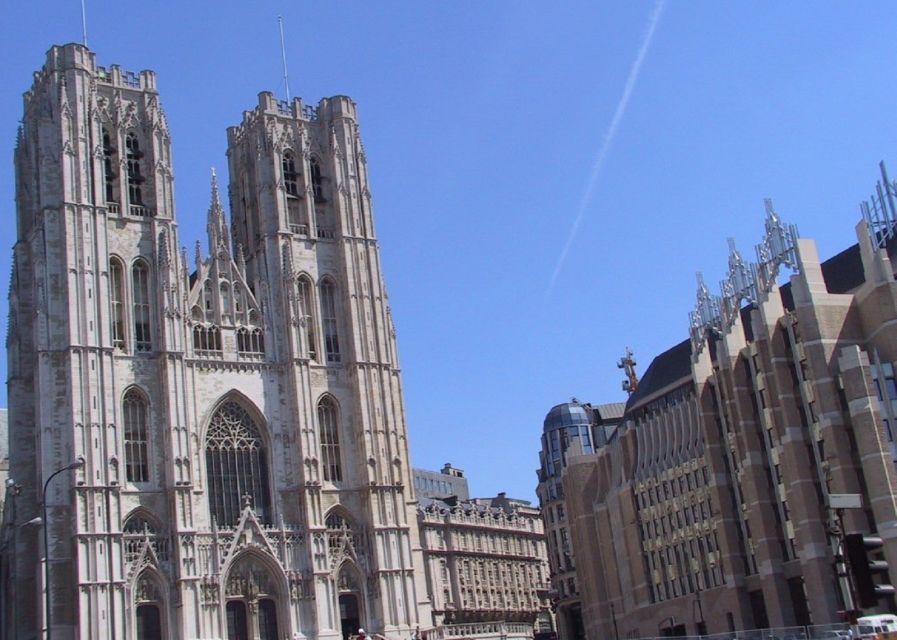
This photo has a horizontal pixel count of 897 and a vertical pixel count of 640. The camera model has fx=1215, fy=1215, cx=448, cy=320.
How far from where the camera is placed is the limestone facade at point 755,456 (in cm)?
5622

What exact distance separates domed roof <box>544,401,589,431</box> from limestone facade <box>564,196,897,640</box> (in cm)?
1939

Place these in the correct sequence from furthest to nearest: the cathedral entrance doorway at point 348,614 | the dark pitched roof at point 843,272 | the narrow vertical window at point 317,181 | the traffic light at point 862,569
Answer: the narrow vertical window at point 317,181 < the cathedral entrance doorway at point 348,614 < the dark pitched roof at point 843,272 < the traffic light at point 862,569

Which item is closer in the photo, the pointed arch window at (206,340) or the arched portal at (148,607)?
the arched portal at (148,607)

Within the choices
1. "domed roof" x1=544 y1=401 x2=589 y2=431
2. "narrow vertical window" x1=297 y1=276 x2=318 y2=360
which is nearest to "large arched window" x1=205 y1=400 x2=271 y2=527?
"narrow vertical window" x1=297 y1=276 x2=318 y2=360

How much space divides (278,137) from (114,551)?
96.7ft

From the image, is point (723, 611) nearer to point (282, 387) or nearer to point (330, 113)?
point (282, 387)

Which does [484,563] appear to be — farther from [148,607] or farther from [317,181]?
[148,607]

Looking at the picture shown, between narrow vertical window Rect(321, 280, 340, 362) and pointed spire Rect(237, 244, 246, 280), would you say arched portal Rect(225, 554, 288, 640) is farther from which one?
pointed spire Rect(237, 244, 246, 280)

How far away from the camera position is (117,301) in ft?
229

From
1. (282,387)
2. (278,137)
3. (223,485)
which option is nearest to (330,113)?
(278,137)

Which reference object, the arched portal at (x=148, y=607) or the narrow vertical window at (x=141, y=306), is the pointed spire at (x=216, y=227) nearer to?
the narrow vertical window at (x=141, y=306)

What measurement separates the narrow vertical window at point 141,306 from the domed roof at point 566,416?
44.4 m

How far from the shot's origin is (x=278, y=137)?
260 feet

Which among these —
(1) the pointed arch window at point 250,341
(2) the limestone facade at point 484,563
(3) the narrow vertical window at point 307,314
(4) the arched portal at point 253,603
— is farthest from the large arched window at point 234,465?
(2) the limestone facade at point 484,563
